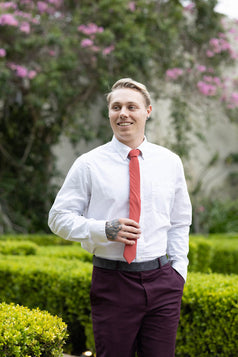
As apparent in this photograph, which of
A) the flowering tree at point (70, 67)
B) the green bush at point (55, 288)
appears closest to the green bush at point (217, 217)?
the flowering tree at point (70, 67)

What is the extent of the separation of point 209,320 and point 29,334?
176 cm

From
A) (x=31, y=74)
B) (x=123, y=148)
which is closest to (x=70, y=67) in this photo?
(x=31, y=74)

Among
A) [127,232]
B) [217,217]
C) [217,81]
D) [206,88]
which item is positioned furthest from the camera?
[217,217]

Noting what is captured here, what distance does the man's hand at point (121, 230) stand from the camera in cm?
223

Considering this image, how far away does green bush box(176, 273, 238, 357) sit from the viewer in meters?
3.51

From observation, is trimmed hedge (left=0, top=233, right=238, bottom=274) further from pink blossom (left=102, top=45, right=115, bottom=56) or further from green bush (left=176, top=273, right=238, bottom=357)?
pink blossom (left=102, top=45, right=115, bottom=56)

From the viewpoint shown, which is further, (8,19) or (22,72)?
(22,72)

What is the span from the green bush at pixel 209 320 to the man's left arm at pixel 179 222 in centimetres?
110

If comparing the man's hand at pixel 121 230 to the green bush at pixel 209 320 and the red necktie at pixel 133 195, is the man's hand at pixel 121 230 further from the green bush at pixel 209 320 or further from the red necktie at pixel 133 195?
the green bush at pixel 209 320

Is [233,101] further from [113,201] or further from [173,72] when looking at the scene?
[113,201]

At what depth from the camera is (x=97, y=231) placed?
227cm

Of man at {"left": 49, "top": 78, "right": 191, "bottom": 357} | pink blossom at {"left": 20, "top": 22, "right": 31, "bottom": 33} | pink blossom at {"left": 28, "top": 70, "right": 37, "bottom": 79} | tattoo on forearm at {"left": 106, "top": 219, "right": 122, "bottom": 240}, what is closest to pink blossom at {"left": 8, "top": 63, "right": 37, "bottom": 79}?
pink blossom at {"left": 28, "top": 70, "right": 37, "bottom": 79}

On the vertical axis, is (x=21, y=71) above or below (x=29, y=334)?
above

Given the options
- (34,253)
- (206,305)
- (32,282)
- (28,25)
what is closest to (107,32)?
(28,25)
